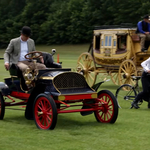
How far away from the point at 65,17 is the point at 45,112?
211ft

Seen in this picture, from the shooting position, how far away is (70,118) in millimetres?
8844

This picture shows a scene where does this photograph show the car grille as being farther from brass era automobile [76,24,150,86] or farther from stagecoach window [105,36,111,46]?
stagecoach window [105,36,111,46]

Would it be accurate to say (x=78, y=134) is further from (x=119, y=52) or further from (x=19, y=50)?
(x=119, y=52)

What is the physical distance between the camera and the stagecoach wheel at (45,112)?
7.12 m

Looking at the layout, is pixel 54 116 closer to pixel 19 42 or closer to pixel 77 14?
pixel 19 42

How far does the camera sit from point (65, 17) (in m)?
70.9

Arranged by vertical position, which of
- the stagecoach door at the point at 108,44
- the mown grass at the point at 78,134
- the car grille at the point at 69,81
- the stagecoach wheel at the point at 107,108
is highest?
the stagecoach door at the point at 108,44

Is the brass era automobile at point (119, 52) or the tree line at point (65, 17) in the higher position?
the tree line at point (65, 17)

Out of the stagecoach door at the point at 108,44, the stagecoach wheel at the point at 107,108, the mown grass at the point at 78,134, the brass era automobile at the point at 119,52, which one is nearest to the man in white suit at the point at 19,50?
the mown grass at the point at 78,134

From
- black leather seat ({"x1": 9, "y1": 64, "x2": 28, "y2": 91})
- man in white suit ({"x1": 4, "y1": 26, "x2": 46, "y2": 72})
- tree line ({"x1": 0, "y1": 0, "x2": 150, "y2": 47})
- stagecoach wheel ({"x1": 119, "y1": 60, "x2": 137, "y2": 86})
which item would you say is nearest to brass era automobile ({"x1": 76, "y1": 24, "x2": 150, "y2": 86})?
stagecoach wheel ({"x1": 119, "y1": 60, "x2": 137, "y2": 86})

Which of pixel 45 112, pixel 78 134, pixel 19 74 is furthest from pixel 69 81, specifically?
pixel 19 74

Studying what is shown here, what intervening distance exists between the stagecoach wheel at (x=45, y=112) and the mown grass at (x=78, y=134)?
0.44ft

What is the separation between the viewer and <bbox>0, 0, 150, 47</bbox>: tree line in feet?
198

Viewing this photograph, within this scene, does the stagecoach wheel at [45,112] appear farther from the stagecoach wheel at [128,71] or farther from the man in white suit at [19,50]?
the stagecoach wheel at [128,71]
